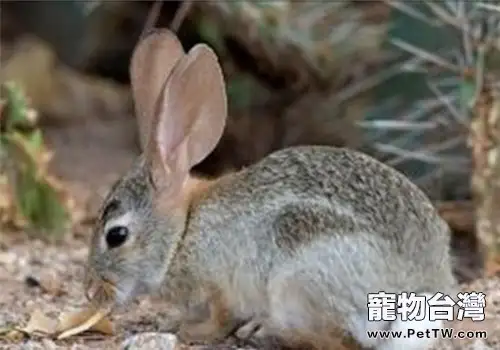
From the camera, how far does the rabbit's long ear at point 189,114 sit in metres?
3.45

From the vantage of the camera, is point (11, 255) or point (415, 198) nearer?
point (415, 198)

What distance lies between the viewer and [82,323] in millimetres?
3604

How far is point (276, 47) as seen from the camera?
560cm

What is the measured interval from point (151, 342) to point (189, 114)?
60 cm

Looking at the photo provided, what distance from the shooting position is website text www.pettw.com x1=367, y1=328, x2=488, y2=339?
3.32 metres

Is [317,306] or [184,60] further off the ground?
[184,60]

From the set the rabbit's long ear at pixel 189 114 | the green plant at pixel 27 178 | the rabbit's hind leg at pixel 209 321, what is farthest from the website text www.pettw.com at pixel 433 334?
the green plant at pixel 27 178

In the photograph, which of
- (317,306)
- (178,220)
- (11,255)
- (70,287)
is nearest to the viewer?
(317,306)

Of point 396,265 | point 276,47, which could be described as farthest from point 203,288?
point 276,47

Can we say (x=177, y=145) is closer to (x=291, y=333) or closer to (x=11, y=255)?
(x=291, y=333)

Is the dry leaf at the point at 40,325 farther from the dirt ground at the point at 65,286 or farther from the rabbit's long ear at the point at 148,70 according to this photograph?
the rabbit's long ear at the point at 148,70

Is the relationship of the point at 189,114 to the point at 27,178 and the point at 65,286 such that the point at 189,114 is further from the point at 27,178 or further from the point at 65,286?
the point at 27,178

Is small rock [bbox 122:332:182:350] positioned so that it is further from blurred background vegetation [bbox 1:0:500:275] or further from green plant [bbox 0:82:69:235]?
green plant [bbox 0:82:69:235]

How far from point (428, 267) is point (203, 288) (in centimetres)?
55
